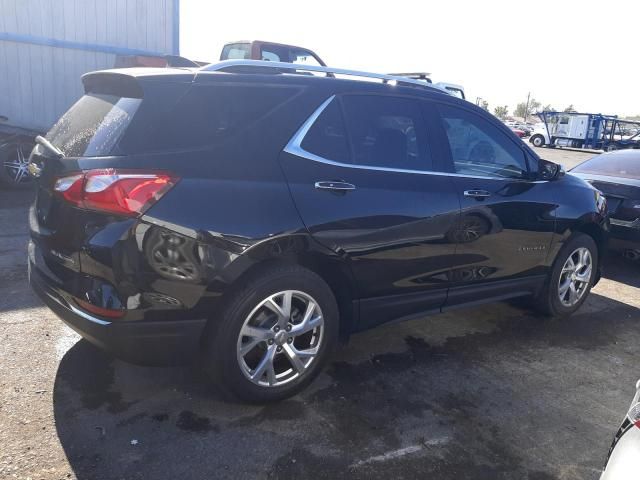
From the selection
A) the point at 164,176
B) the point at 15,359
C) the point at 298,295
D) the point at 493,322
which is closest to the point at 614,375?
the point at 493,322

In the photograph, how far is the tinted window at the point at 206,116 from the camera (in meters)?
2.66

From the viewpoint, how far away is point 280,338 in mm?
3012

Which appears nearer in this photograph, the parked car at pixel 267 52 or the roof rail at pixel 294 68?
the roof rail at pixel 294 68

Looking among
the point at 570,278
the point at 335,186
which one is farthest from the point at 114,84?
the point at 570,278

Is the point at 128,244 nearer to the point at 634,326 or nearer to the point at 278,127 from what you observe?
the point at 278,127

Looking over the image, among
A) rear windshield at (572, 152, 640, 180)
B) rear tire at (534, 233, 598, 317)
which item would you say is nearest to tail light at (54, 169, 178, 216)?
rear tire at (534, 233, 598, 317)

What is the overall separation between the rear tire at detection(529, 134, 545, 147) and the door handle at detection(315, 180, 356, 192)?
35905mm

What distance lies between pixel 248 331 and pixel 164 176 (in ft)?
2.98

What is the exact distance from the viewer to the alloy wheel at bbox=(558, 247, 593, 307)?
4695 millimetres

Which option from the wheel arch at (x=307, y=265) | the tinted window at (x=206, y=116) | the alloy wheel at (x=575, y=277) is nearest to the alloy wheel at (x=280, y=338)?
the wheel arch at (x=307, y=265)

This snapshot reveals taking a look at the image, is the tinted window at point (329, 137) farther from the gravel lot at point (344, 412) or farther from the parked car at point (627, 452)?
the parked car at point (627, 452)

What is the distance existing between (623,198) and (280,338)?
477cm

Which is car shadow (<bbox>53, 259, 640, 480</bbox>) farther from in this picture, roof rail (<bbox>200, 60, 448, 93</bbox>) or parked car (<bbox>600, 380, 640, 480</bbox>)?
roof rail (<bbox>200, 60, 448, 93</bbox>)

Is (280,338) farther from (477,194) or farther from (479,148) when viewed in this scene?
(479,148)
